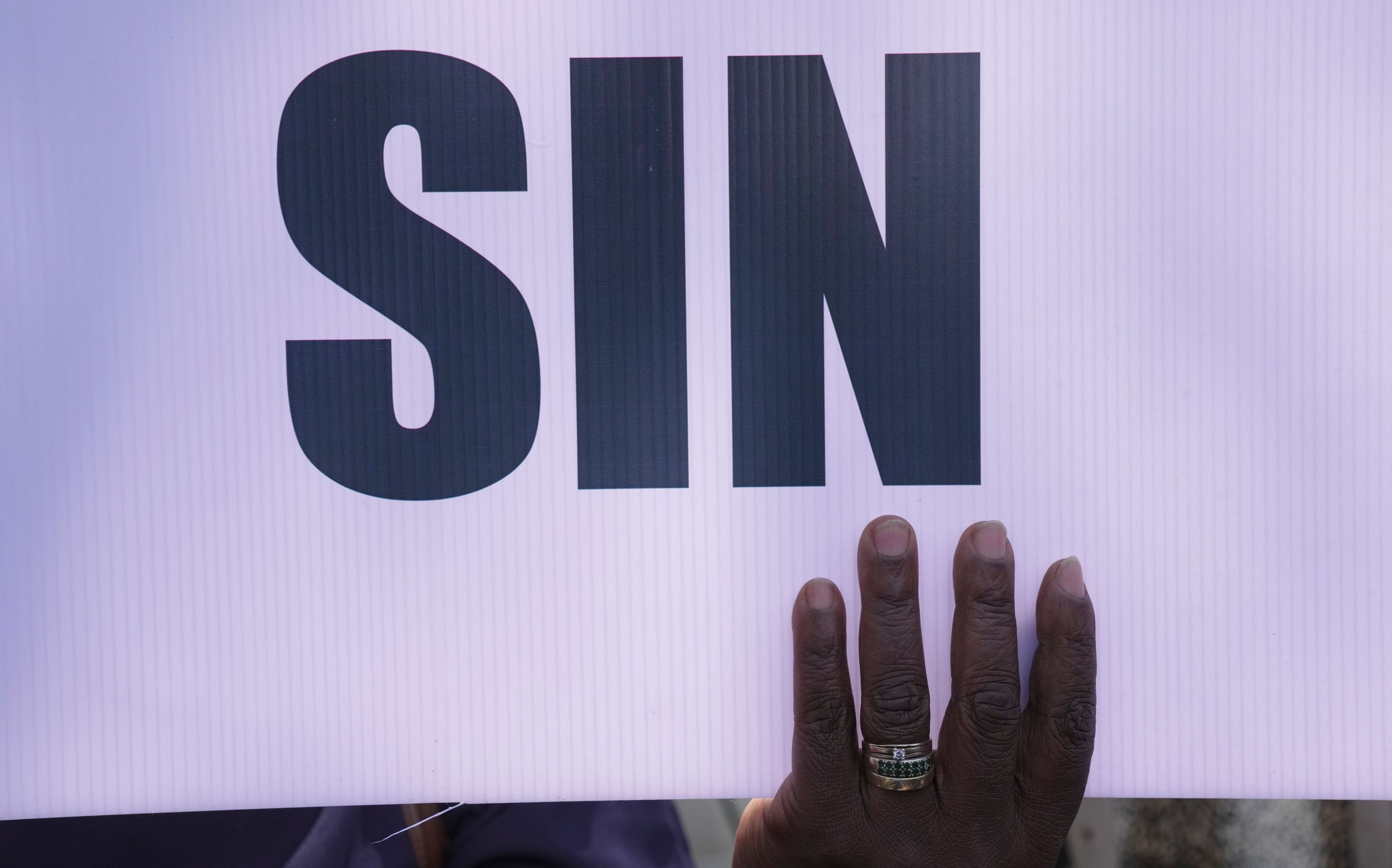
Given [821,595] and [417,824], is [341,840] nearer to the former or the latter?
[417,824]

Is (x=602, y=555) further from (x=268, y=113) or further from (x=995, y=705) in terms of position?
(x=268, y=113)

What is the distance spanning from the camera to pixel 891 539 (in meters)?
0.60

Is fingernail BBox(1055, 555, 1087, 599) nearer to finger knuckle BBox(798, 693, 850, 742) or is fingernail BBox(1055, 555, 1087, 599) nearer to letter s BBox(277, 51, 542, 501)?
finger knuckle BBox(798, 693, 850, 742)

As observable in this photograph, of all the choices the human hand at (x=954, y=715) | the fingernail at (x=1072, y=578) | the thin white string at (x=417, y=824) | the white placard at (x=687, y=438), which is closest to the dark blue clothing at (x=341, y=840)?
the thin white string at (x=417, y=824)

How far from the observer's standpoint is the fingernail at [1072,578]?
23.8 inches

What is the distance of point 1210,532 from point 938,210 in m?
0.37

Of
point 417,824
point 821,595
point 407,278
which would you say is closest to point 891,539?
point 821,595

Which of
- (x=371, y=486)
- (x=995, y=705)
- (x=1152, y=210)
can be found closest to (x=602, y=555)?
(x=371, y=486)

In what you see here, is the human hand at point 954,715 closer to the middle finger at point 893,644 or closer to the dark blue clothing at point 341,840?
the middle finger at point 893,644

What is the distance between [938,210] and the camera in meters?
0.64

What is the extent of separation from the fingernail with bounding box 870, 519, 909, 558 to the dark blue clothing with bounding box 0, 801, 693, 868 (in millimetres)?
509

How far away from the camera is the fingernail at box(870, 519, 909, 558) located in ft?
1.97

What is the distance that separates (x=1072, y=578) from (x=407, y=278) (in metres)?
0.63

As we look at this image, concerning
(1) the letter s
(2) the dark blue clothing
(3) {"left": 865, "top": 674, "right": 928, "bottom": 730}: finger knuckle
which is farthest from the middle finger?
(2) the dark blue clothing
